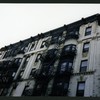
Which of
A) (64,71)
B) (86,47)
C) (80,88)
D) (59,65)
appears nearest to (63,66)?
(59,65)

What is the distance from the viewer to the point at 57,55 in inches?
970

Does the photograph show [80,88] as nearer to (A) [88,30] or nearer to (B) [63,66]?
(B) [63,66]

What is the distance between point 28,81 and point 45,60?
14.7 ft

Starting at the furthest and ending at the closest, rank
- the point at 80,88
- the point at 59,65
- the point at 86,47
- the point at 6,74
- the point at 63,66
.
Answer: the point at 6,74
the point at 59,65
the point at 86,47
the point at 63,66
the point at 80,88

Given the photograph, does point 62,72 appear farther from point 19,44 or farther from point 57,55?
point 19,44

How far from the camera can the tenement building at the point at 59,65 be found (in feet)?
64.0

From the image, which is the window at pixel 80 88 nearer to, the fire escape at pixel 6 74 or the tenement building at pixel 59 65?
the tenement building at pixel 59 65

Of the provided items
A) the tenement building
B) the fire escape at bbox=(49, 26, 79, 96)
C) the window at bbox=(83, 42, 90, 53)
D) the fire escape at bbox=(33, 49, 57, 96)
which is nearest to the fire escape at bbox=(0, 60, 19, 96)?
the tenement building

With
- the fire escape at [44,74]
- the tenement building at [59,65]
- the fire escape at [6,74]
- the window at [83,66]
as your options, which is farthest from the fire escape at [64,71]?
the fire escape at [6,74]

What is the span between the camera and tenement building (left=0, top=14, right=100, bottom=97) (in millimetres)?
19500

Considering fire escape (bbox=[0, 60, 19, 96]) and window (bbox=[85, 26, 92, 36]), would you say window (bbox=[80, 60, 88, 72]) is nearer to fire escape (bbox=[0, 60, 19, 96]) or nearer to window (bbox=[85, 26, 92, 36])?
window (bbox=[85, 26, 92, 36])

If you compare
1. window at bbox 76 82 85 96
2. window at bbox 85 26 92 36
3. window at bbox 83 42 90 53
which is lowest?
window at bbox 76 82 85 96

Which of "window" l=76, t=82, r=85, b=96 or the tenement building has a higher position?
the tenement building

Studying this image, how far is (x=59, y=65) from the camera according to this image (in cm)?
2325
